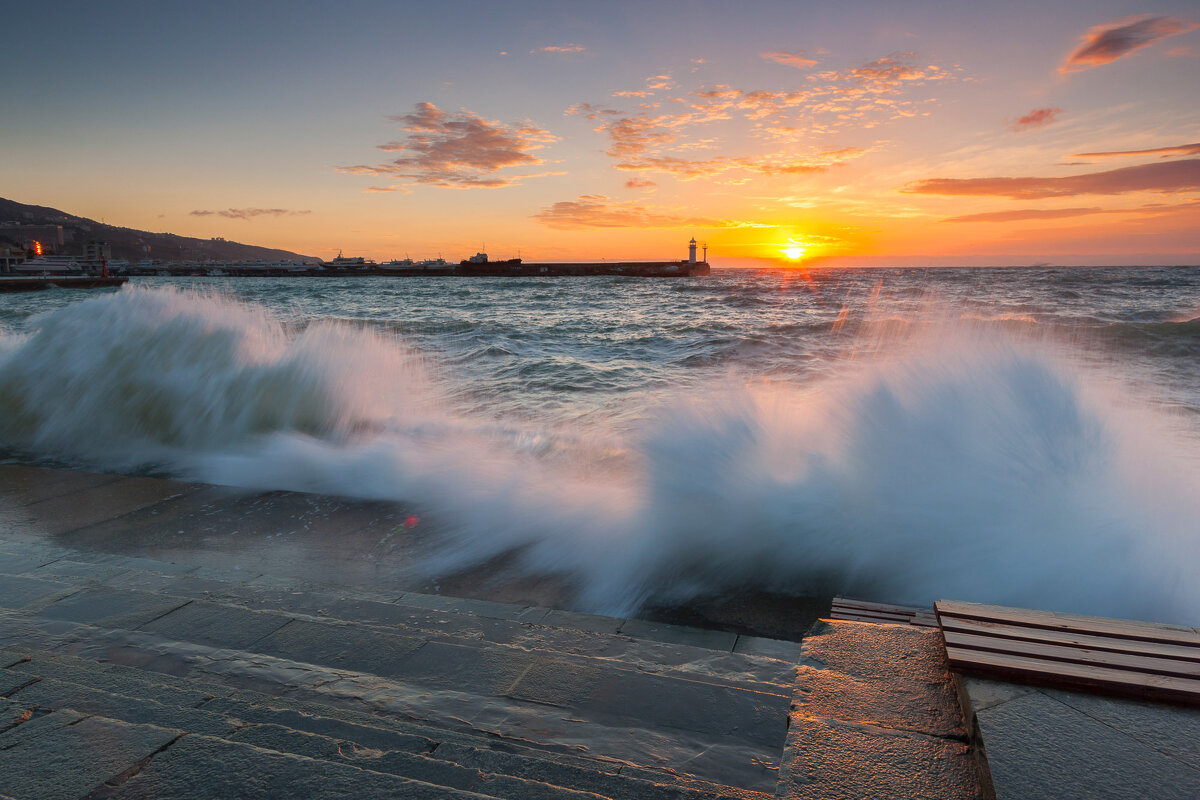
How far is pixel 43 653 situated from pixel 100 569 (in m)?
1.56

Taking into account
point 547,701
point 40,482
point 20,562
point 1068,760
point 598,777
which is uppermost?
point 1068,760

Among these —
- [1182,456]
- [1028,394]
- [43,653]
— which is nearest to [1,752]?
[43,653]

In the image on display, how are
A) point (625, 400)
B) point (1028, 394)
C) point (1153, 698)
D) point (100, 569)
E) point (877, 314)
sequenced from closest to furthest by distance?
point (1153, 698) → point (100, 569) → point (1028, 394) → point (625, 400) → point (877, 314)

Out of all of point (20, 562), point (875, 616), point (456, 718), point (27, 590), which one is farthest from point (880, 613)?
point (20, 562)

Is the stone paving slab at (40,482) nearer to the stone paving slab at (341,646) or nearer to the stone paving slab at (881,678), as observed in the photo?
the stone paving slab at (341,646)

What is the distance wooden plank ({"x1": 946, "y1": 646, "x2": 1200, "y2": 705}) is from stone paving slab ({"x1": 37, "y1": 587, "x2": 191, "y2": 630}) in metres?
3.58

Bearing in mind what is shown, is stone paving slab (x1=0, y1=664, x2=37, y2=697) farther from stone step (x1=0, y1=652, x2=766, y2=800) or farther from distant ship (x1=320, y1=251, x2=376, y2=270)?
distant ship (x1=320, y1=251, x2=376, y2=270)

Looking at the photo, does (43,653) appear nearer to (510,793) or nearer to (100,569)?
(100,569)

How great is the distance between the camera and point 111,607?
325 cm

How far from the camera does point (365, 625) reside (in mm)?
3160

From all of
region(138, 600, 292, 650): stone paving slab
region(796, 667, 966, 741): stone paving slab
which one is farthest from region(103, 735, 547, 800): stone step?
region(138, 600, 292, 650): stone paving slab

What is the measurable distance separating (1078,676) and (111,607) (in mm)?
4156

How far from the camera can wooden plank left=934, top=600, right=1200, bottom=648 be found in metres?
2.25

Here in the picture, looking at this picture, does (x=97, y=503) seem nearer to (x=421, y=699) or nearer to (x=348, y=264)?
(x=421, y=699)
